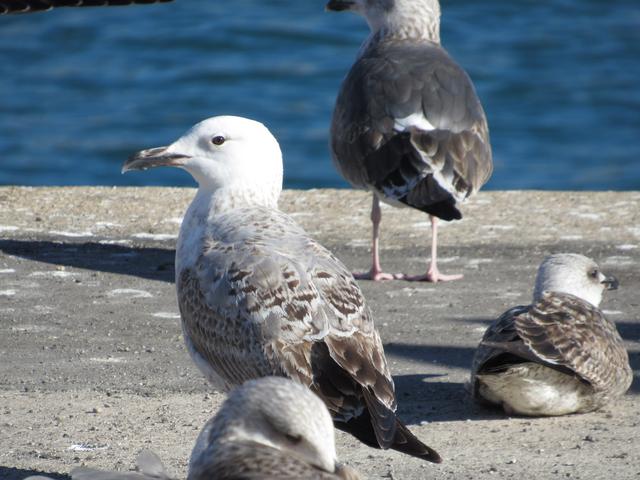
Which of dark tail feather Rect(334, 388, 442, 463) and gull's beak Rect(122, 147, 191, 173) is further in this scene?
gull's beak Rect(122, 147, 191, 173)

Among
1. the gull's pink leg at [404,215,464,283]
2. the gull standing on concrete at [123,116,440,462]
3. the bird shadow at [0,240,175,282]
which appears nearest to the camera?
the gull standing on concrete at [123,116,440,462]

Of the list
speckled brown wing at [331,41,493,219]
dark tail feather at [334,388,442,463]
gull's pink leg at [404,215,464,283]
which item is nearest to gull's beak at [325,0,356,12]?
speckled brown wing at [331,41,493,219]

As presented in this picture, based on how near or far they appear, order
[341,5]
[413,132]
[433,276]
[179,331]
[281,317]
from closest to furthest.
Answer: [281,317] → [179,331] → [433,276] → [413,132] → [341,5]

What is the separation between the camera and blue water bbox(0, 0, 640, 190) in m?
24.0

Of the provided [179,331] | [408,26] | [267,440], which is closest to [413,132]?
[408,26]

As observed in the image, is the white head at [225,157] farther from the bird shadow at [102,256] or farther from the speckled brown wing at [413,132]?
the speckled brown wing at [413,132]

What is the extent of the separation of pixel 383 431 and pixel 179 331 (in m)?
2.76

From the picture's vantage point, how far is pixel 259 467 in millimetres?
3898

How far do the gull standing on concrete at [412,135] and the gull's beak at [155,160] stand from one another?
277 cm

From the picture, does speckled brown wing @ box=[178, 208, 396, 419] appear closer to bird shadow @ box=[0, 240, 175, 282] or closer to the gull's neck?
bird shadow @ box=[0, 240, 175, 282]

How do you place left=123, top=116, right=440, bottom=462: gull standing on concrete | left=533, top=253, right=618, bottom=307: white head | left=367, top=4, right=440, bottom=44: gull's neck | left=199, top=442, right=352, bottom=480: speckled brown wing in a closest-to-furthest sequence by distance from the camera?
1. left=199, top=442, right=352, bottom=480: speckled brown wing
2. left=123, top=116, right=440, bottom=462: gull standing on concrete
3. left=533, top=253, right=618, bottom=307: white head
4. left=367, top=4, right=440, bottom=44: gull's neck

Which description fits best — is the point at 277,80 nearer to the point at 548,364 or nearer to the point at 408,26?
the point at 408,26

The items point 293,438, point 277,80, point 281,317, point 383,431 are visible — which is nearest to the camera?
point 293,438

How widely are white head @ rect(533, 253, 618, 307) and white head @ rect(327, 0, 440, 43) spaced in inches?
137
